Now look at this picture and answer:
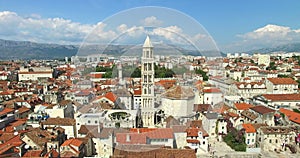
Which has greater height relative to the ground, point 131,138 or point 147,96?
point 147,96

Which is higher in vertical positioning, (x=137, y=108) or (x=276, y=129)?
(x=137, y=108)

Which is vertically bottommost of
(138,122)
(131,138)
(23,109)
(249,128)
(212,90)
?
(249,128)

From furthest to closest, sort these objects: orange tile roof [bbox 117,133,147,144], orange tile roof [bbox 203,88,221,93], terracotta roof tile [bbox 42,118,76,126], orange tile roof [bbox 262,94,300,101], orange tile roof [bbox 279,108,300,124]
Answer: orange tile roof [bbox 262,94,300,101], orange tile roof [bbox 279,108,300,124], orange tile roof [bbox 203,88,221,93], terracotta roof tile [bbox 42,118,76,126], orange tile roof [bbox 117,133,147,144]

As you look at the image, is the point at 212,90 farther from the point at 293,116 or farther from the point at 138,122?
the point at 138,122

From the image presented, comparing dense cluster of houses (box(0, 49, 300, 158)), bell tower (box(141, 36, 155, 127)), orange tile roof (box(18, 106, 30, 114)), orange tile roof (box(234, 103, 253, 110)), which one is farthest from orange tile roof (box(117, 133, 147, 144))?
orange tile roof (box(234, 103, 253, 110))

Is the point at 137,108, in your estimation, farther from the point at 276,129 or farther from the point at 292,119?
the point at 292,119

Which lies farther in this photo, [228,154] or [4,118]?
[4,118]

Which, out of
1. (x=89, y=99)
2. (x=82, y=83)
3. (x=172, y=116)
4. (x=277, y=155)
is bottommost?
(x=277, y=155)

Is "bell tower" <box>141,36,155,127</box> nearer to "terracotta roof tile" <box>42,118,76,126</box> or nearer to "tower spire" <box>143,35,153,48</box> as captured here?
"tower spire" <box>143,35,153,48</box>

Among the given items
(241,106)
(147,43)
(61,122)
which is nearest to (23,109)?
(61,122)

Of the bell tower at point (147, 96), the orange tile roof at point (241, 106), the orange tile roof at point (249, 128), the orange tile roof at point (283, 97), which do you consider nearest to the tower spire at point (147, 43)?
the bell tower at point (147, 96)

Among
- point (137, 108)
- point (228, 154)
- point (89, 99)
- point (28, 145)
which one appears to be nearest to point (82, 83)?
point (89, 99)
